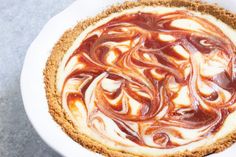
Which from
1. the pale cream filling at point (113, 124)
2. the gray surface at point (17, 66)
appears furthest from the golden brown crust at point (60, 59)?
the gray surface at point (17, 66)

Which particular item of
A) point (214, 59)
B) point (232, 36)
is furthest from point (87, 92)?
point (232, 36)

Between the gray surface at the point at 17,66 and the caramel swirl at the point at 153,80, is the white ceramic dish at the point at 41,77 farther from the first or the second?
the gray surface at the point at 17,66

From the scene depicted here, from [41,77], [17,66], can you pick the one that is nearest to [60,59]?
[41,77]

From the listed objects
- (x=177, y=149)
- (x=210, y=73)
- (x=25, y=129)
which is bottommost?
(x=25, y=129)

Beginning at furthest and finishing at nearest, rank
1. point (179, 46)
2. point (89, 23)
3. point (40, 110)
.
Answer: point (89, 23) → point (179, 46) → point (40, 110)

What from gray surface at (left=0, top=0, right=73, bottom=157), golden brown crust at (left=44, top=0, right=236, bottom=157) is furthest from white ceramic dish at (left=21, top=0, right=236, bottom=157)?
gray surface at (left=0, top=0, right=73, bottom=157)

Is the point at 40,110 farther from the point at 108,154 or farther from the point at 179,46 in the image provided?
the point at 179,46
